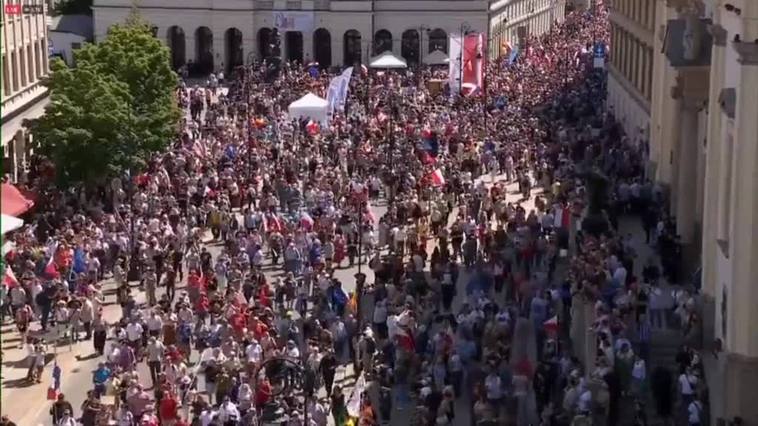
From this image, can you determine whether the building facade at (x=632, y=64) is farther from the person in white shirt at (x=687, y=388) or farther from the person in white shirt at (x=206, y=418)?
the person in white shirt at (x=206, y=418)

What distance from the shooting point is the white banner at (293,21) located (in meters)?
90.5

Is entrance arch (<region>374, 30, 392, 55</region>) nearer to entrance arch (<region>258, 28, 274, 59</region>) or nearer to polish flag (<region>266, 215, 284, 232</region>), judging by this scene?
entrance arch (<region>258, 28, 274, 59</region>)

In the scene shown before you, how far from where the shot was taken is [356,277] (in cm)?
3306

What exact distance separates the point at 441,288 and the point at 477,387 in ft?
27.1

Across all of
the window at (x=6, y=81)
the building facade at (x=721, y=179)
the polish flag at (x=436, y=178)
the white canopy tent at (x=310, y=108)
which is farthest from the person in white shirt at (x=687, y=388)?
the window at (x=6, y=81)

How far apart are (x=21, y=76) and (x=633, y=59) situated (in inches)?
887

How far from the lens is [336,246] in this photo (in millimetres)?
37938

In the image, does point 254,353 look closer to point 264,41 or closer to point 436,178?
A: point 436,178

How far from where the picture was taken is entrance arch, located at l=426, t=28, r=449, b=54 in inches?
3617

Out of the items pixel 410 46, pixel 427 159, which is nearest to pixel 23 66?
pixel 427 159

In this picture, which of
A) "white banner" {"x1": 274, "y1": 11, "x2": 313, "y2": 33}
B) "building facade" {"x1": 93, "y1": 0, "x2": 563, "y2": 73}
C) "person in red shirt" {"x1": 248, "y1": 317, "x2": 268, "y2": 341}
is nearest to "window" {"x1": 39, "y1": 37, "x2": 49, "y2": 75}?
"person in red shirt" {"x1": 248, "y1": 317, "x2": 268, "y2": 341}

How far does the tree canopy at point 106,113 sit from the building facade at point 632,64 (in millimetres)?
15949

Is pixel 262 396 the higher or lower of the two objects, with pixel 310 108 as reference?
lower

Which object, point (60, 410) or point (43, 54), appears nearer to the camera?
point (60, 410)
